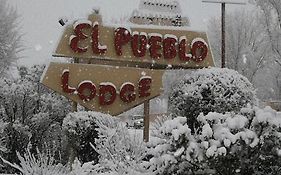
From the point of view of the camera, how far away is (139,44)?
13453mm

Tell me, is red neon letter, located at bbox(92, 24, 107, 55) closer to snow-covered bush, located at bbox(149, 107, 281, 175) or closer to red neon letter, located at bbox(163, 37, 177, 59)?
red neon letter, located at bbox(163, 37, 177, 59)

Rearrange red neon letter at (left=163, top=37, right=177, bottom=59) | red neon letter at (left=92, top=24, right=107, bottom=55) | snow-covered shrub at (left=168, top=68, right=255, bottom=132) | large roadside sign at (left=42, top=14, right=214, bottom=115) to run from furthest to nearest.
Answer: red neon letter at (left=163, top=37, right=177, bottom=59) < red neon letter at (left=92, top=24, right=107, bottom=55) < large roadside sign at (left=42, top=14, right=214, bottom=115) < snow-covered shrub at (left=168, top=68, right=255, bottom=132)

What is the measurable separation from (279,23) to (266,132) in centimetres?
2162

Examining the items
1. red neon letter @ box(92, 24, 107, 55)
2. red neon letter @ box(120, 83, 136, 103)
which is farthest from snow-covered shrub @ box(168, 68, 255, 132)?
red neon letter @ box(92, 24, 107, 55)

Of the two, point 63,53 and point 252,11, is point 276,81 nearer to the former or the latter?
point 252,11

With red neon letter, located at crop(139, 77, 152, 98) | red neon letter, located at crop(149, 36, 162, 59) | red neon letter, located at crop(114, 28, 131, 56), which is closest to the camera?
red neon letter, located at crop(114, 28, 131, 56)

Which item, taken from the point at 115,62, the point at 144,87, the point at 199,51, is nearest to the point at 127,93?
the point at 144,87

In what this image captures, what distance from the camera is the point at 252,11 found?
1310 inches

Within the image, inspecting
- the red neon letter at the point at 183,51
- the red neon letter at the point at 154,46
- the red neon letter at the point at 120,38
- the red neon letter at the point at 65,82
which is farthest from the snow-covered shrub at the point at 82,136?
the red neon letter at the point at 183,51

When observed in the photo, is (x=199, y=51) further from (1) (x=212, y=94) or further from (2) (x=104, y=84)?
(2) (x=104, y=84)

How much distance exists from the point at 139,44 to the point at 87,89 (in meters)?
1.86

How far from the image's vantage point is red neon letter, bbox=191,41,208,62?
14.1 meters

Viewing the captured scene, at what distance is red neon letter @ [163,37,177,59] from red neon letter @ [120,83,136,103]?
1338 mm

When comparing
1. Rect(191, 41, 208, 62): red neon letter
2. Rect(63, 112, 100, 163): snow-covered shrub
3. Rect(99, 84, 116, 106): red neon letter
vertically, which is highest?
Rect(191, 41, 208, 62): red neon letter
